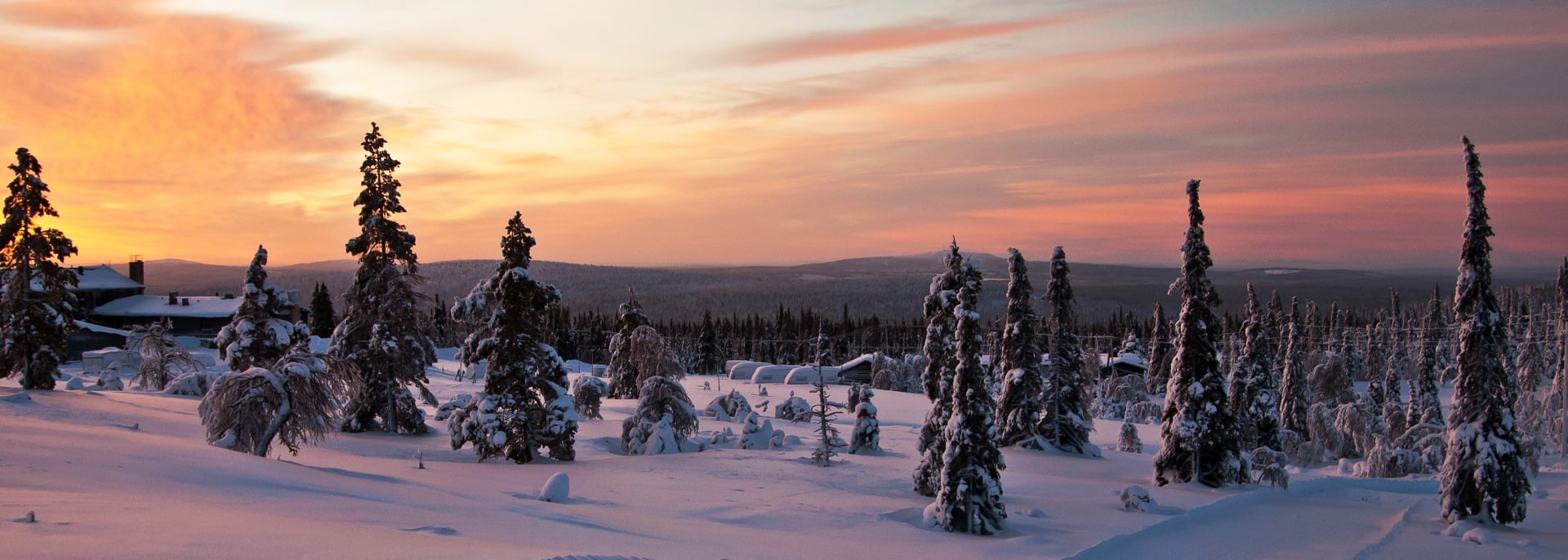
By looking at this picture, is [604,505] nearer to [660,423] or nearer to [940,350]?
[940,350]

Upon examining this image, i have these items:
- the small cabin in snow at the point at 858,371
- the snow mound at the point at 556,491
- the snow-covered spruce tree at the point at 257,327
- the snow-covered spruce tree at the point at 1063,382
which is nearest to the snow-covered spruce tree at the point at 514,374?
the snow-covered spruce tree at the point at 257,327

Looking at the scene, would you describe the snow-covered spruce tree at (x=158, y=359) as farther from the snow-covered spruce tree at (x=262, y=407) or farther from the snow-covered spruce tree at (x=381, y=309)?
the snow-covered spruce tree at (x=262, y=407)

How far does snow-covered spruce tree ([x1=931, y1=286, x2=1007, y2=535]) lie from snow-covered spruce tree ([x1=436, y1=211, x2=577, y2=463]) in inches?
617

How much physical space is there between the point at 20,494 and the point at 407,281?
2430 centimetres

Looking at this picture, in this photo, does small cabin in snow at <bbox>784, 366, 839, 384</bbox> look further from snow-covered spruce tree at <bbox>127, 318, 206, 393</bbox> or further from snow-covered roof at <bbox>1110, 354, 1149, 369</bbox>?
snow-covered spruce tree at <bbox>127, 318, 206, 393</bbox>

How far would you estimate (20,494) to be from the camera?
564 inches

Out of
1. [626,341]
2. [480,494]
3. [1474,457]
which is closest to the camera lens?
[480,494]

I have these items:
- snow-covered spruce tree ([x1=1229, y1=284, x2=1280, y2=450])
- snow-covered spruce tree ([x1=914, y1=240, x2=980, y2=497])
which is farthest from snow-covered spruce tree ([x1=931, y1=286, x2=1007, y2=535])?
snow-covered spruce tree ([x1=1229, y1=284, x2=1280, y2=450])

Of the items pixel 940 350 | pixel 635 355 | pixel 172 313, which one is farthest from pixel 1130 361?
pixel 172 313

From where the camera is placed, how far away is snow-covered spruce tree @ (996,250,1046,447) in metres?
41.4

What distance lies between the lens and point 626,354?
183ft

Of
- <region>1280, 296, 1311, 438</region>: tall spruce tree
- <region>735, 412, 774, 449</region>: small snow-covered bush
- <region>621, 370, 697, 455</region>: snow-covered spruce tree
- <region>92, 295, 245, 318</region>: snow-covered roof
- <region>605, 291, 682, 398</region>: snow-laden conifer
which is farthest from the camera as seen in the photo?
<region>92, 295, 245, 318</region>: snow-covered roof

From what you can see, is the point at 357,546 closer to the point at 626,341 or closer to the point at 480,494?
the point at 480,494

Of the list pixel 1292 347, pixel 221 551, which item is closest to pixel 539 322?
pixel 221 551
